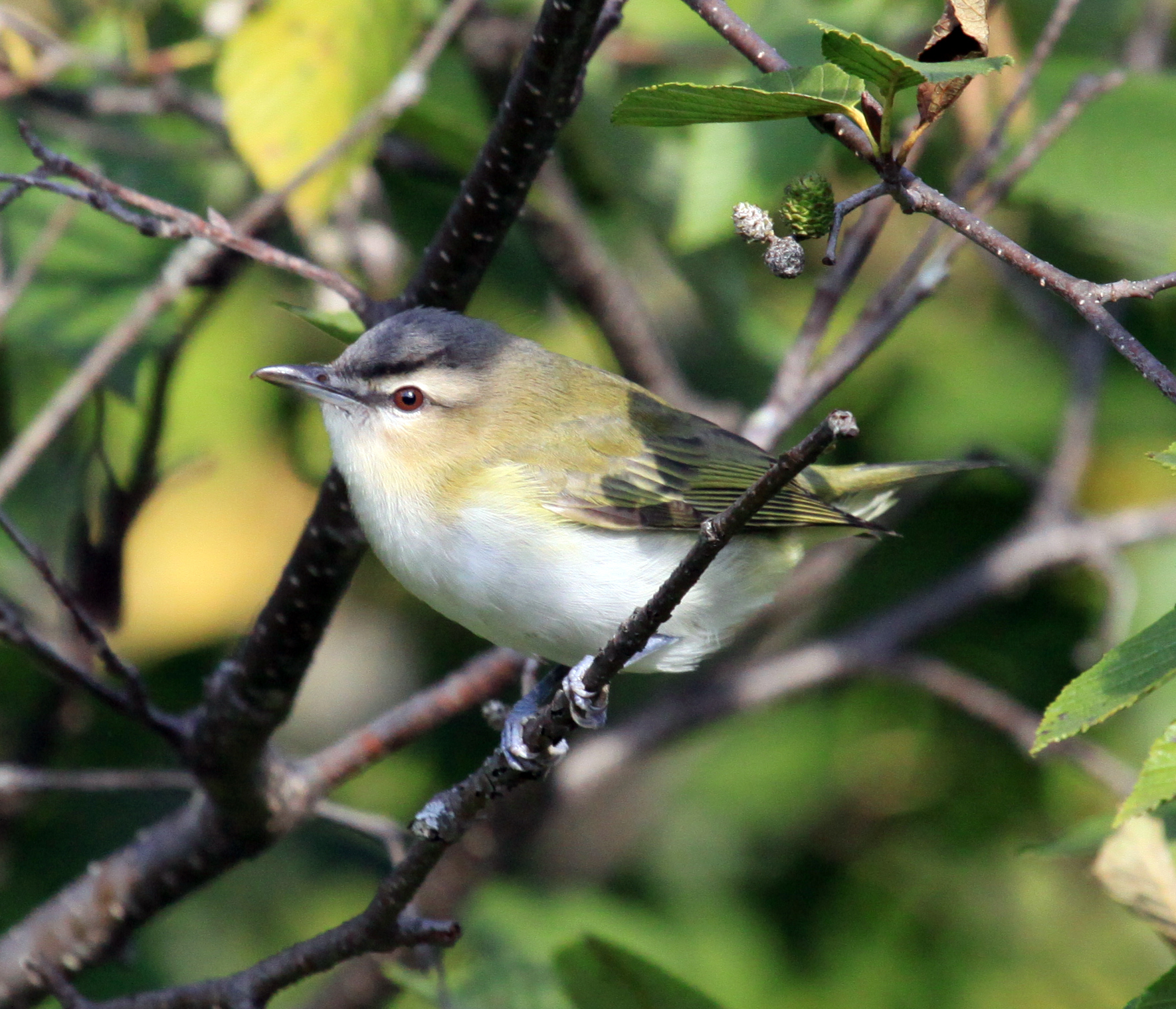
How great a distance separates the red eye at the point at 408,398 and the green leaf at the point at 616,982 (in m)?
1.34

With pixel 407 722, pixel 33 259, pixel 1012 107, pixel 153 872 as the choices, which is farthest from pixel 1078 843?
pixel 33 259

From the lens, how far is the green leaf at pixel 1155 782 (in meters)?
1.29

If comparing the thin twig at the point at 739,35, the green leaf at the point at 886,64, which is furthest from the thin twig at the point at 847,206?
the thin twig at the point at 739,35

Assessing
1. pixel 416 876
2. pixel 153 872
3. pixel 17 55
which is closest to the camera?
pixel 416 876

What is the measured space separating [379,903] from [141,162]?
9.22 feet

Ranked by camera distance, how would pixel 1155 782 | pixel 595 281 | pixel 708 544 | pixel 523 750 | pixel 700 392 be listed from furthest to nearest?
pixel 700 392
pixel 595 281
pixel 523 750
pixel 708 544
pixel 1155 782

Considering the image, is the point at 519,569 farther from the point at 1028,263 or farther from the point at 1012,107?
the point at 1012,107

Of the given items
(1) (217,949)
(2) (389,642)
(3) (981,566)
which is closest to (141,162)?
(2) (389,642)

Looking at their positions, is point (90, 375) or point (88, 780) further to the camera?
point (90, 375)

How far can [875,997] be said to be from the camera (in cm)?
390

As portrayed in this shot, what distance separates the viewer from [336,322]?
258cm

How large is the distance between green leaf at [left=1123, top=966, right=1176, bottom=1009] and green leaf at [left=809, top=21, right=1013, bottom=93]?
1.09 metres

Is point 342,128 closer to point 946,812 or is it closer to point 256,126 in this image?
point 256,126

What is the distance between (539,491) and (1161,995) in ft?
5.58
